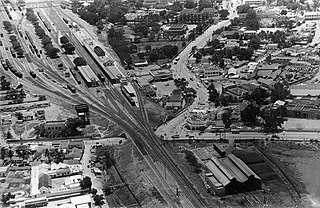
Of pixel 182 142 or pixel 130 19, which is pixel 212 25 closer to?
pixel 130 19

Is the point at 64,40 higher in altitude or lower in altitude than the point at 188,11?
lower

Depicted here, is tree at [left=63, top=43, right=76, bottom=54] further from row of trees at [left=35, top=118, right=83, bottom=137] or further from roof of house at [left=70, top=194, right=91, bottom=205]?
roof of house at [left=70, top=194, right=91, bottom=205]

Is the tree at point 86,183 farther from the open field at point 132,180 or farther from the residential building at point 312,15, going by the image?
the residential building at point 312,15

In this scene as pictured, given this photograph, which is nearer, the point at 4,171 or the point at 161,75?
the point at 4,171

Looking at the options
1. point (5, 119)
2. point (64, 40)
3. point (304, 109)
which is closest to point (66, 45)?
point (64, 40)

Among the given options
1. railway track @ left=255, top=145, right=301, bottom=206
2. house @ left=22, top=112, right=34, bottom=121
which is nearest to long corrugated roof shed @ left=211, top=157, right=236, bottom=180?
railway track @ left=255, top=145, right=301, bottom=206

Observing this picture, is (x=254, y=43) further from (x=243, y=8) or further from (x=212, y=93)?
(x=243, y=8)

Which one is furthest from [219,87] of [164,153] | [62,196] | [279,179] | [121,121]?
[62,196]
